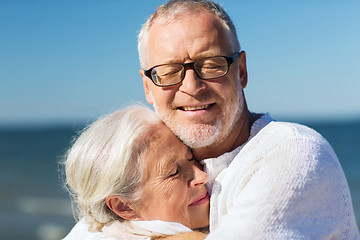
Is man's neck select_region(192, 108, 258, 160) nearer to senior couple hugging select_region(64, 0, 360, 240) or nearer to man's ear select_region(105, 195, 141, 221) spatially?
senior couple hugging select_region(64, 0, 360, 240)

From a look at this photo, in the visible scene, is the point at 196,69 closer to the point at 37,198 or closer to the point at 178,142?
the point at 178,142

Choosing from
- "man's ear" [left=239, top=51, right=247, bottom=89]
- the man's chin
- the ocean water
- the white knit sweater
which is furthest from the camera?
the ocean water

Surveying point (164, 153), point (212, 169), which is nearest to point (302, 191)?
point (212, 169)

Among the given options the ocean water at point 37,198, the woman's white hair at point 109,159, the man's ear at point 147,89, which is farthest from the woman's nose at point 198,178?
the ocean water at point 37,198

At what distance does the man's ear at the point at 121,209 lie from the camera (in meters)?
2.69

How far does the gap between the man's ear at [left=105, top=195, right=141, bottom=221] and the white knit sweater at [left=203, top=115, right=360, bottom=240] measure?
0.63 m

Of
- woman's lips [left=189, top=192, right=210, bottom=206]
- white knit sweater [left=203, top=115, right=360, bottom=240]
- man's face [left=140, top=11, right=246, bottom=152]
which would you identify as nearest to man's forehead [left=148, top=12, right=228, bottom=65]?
man's face [left=140, top=11, right=246, bottom=152]

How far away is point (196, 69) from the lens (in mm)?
2615

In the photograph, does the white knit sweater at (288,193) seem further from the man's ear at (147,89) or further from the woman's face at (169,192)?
the man's ear at (147,89)

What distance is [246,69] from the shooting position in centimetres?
302

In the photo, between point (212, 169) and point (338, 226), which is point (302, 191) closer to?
point (338, 226)

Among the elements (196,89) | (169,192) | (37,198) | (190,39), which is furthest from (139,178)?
(37,198)

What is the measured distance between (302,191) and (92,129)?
1.31 meters

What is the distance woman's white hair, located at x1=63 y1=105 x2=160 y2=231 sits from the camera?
2576mm
